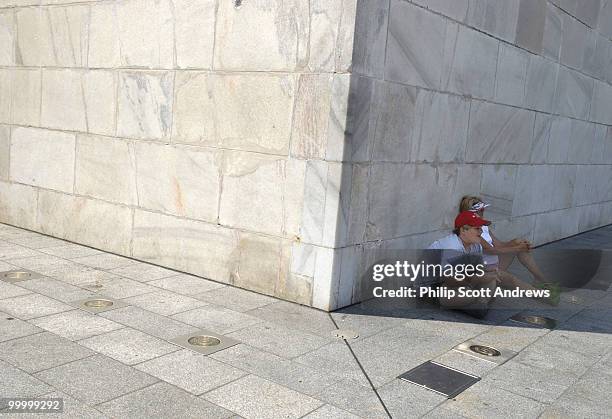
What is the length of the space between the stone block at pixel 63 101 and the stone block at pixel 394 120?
4.63 m

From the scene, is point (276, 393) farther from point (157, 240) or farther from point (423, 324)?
point (157, 240)

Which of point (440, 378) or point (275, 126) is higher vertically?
point (275, 126)

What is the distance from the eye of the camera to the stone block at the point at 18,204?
1006 centimetres

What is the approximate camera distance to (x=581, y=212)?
43.9 ft

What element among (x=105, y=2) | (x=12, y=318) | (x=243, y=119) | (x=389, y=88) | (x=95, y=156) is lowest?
(x=12, y=318)

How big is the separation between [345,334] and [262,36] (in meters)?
3.52

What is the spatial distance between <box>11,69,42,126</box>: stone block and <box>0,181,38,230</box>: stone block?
108 centimetres

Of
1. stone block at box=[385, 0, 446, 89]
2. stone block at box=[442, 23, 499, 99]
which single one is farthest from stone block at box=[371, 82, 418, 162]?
stone block at box=[442, 23, 499, 99]

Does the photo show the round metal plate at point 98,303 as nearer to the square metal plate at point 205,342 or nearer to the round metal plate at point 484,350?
the square metal plate at point 205,342

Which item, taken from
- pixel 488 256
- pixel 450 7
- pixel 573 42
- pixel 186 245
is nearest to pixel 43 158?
pixel 186 245

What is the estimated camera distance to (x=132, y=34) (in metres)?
8.55

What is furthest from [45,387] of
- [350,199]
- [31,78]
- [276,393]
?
[31,78]

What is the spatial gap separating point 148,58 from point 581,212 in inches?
379

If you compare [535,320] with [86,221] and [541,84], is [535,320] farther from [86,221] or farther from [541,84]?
[86,221]
